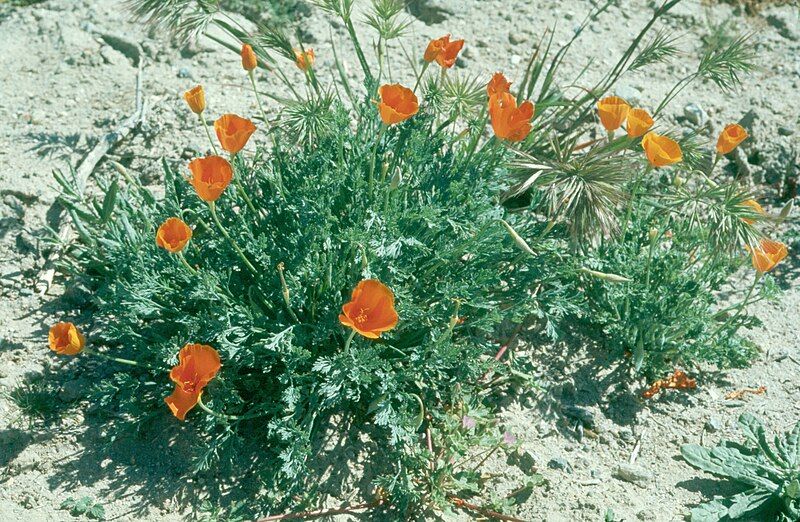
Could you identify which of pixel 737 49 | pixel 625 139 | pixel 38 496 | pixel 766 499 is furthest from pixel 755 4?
pixel 38 496

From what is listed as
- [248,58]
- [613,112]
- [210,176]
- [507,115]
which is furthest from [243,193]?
[613,112]

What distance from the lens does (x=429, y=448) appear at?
120 inches

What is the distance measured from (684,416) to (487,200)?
117 centimetres

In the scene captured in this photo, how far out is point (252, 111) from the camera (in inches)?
169

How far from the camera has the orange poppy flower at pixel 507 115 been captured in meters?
2.80

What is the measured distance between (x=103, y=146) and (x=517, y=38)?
2382 mm

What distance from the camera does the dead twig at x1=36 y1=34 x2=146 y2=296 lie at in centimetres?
358

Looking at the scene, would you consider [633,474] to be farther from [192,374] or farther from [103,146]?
[103,146]

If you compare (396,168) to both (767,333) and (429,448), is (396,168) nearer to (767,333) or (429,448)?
(429,448)

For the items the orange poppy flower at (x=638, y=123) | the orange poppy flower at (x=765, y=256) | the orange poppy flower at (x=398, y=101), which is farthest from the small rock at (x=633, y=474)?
the orange poppy flower at (x=398, y=101)

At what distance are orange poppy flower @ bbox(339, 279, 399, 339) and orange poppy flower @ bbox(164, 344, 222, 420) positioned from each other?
43 centimetres

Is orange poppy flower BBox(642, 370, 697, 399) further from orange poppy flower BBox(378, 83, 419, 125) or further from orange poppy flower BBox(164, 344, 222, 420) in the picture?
orange poppy flower BBox(164, 344, 222, 420)

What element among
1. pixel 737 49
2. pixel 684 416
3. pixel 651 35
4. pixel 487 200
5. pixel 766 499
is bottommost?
pixel 766 499

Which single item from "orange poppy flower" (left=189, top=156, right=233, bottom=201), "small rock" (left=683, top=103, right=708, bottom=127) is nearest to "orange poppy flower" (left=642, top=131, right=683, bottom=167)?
"orange poppy flower" (left=189, top=156, right=233, bottom=201)
